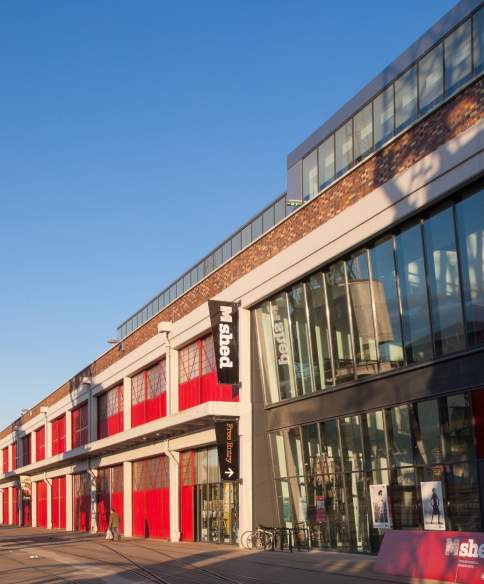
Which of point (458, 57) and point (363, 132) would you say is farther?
point (363, 132)

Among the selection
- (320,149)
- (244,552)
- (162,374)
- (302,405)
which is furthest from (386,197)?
(162,374)

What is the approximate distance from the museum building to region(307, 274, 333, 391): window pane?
66 millimetres

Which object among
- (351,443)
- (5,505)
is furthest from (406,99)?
(5,505)

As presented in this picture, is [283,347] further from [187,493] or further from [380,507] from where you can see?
[187,493]

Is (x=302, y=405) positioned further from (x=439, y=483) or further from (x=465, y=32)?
(x=465, y=32)

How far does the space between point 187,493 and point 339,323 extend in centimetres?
1454

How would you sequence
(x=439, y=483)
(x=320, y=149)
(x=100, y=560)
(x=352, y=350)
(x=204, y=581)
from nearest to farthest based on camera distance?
(x=204, y=581)
(x=439, y=483)
(x=352, y=350)
(x=100, y=560)
(x=320, y=149)

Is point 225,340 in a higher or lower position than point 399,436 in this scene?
higher

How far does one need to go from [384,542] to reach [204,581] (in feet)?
13.9

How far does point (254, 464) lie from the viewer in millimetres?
29844

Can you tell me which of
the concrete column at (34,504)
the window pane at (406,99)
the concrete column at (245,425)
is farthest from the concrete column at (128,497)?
the concrete column at (34,504)

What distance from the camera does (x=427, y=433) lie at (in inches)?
847

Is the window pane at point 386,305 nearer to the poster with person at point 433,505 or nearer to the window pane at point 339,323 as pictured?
the window pane at point 339,323

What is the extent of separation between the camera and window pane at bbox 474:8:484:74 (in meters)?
20.9
